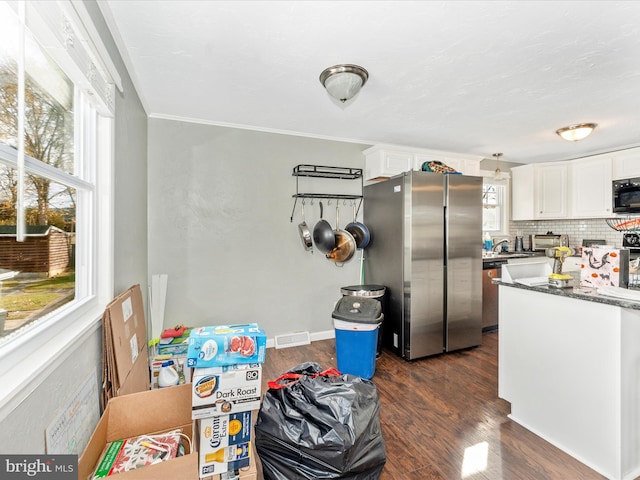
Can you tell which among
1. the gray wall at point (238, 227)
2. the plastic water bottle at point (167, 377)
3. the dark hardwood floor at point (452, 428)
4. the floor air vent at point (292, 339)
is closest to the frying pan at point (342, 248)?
the gray wall at point (238, 227)

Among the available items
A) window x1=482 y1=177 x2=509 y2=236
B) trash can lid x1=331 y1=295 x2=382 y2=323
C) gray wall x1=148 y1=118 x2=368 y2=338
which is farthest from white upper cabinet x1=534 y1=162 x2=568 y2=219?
trash can lid x1=331 y1=295 x2=382 y2=323

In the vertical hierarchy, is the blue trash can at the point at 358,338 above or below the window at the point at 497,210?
below

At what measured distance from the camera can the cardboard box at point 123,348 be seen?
1495mm

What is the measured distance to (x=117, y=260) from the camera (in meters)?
1.81

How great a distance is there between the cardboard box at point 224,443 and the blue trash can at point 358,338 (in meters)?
1.41

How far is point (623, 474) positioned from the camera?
1.53 metres

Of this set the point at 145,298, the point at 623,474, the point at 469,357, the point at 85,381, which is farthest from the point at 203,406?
the point at 469,357

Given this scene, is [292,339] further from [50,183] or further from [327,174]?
[50,183]

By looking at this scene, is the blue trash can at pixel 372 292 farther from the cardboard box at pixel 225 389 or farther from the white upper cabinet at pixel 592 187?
the white upper cabinet at pixel 592 187

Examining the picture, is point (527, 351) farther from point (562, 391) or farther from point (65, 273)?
point (65, 273)

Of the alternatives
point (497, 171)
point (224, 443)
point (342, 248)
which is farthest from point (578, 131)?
point (224, 443)

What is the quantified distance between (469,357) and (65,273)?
3.41 m

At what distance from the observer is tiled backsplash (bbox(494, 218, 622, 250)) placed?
4.29m

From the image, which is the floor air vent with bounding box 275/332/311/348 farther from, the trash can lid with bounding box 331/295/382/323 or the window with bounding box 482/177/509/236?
the window with bounding box 482/177/509/236
